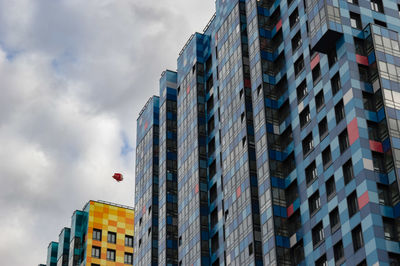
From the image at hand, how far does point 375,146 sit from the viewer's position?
95000 mm

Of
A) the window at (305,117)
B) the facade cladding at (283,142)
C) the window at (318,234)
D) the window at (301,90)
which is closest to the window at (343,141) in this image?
the facade cladding at (283,142)

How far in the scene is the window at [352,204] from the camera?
306ft

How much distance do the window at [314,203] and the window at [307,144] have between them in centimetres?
637

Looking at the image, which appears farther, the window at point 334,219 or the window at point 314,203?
the window at point 314,203

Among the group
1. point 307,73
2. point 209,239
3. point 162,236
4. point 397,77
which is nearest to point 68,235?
point 162,236

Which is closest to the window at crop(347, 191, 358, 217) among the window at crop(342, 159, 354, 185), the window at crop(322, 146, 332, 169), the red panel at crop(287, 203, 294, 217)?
the window at crop(342, 159, 354, 185)

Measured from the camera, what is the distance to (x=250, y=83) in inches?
4906

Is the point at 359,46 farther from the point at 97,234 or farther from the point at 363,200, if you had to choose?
the point at 97,234

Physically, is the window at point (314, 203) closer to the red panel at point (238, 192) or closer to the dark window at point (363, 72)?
the dark window at point (363, 72)

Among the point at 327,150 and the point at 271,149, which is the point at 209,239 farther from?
the point at 327,150

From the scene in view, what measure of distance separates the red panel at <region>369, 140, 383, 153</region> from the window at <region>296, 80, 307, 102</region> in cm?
1789

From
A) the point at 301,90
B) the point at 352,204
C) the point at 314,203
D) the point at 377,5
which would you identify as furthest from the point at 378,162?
the point at 377,5

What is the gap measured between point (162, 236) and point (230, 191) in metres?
25.1

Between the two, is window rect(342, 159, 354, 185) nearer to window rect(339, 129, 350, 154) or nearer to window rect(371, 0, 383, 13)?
window rect(339, 129, 350, 154)
